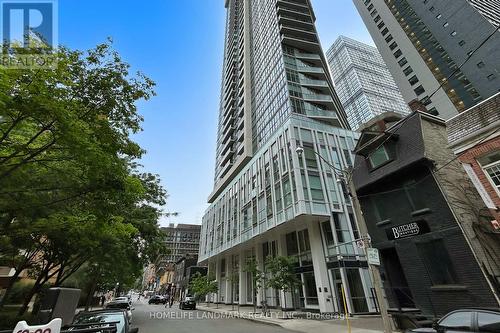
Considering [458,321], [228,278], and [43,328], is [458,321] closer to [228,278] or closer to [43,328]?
[43,328]

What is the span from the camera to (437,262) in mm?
11828

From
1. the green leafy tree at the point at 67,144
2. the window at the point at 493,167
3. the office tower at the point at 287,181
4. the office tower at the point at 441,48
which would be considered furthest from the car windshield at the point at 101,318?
the office tower at the point at 441,48

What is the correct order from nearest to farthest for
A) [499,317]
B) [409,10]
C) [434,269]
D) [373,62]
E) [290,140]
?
1. [499,317]
2. [434,269]
3. [290,140]
4. [409,10]
5. [373,62]

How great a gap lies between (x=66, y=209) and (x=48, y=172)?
2.57m

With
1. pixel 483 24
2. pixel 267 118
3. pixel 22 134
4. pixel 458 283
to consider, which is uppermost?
pixel 483 24

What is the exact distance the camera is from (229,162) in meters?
57.3

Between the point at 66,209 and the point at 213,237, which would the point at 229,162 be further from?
the point at 66,209

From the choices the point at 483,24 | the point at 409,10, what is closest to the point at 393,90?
the point at 409,10

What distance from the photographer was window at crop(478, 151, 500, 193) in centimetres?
1086

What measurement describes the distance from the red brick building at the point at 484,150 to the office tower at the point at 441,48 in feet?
112

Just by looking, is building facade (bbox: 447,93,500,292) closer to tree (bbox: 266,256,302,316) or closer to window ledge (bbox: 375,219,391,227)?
window ledge (bbox: 375,219,391,227)

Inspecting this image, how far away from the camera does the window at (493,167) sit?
10859mm

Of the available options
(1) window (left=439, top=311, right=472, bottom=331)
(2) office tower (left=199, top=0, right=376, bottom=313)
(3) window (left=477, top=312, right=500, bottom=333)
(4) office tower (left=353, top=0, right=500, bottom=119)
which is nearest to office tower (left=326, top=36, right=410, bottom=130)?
(4) office tower (left=353, top=0, right=500, bottom=119)

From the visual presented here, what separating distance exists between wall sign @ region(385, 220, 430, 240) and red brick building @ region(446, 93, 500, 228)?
258 centimetres
